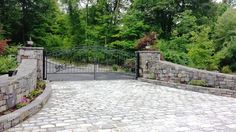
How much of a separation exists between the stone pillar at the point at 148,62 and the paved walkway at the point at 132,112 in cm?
205

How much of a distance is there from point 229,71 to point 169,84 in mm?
10812

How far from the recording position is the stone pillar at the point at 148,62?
380 inches

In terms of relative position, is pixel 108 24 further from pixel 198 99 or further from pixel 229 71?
pixel 198 99

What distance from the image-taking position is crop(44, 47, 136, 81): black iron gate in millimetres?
10205

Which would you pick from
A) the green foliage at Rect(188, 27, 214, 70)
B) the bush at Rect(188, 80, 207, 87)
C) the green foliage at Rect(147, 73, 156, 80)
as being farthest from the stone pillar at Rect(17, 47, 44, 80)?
the green foliage at Rect(188, 27, 214, 70)

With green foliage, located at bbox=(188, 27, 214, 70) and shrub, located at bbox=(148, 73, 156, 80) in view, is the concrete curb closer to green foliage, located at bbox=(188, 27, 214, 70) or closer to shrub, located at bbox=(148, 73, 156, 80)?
shrub, located at bbox=(148, 73, 156, 80)

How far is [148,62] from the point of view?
32.1 ft

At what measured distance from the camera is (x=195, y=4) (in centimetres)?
1892

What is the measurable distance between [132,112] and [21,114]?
2.11m

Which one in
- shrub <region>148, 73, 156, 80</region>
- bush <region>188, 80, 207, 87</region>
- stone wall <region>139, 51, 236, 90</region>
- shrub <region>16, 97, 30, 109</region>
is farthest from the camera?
shrub <region>148, 73, 156, 80</region>

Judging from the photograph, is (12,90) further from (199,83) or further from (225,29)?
(225,29)

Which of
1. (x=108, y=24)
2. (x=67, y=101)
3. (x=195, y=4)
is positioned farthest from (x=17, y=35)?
(x=67, y=101)

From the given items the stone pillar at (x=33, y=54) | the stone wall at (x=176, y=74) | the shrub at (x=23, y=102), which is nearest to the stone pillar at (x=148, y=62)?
the stone wall at (x=176, y=74)

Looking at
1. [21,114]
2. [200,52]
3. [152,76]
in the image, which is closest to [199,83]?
[152,76]
